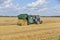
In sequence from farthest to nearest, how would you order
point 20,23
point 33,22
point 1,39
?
point 33,22
point 20,23
point 1,39

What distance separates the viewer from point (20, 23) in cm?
3166

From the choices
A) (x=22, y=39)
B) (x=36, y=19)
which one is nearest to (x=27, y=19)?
(x=36, y=19)

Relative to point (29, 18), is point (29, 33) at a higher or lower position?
lower

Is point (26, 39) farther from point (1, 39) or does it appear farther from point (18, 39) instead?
point (1, 39)

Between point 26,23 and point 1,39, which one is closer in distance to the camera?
point 1,39

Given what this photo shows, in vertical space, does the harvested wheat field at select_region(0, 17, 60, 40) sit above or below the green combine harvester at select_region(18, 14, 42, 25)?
below

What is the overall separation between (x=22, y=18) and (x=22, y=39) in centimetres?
1654

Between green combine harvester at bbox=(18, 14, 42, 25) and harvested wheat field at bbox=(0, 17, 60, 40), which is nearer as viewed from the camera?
harvested wheat field at bbox=(0, 17, 60, 40)

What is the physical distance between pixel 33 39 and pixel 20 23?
1581 centimetres

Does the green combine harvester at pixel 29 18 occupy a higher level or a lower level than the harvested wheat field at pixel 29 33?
higher

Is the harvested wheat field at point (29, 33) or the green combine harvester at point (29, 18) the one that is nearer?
the harvested wheat field at point (29, 33)

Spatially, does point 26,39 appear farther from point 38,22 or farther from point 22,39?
point 38,22

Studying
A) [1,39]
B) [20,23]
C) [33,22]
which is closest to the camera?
[1,39]

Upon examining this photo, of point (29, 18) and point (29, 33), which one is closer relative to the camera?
point (29, 33)
